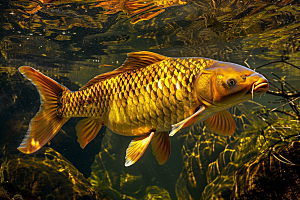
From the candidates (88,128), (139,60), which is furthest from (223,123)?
(88,128)

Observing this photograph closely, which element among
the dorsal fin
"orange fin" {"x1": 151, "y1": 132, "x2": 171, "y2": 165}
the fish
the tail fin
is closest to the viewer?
the fish

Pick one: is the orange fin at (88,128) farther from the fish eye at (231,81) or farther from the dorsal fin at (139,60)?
the fish eye at (231,81)

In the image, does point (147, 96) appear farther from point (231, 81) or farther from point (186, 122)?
point (231, 81)

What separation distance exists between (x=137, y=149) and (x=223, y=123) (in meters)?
1.15

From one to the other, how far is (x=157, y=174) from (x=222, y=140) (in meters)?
5.85

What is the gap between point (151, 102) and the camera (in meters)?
2.56

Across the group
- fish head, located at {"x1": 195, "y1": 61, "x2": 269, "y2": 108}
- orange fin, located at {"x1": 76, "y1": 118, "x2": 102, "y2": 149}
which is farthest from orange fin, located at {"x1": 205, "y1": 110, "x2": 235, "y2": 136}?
orange fin, located at {"x1": 76, "y1": 118, "x2": 102, "y2": 149}

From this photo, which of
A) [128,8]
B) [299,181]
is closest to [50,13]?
[128,8]

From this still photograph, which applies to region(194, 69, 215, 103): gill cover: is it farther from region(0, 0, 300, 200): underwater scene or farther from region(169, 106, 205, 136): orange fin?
region(169, 106, 205, 136): orange fin

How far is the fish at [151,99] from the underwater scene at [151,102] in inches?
0.5

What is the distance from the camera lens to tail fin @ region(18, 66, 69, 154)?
289cm

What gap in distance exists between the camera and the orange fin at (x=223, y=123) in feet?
8.66

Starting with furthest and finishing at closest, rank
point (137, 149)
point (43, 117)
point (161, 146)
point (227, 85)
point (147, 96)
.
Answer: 1. point (43, 117)
2. point (161, 146)
3. point (147, 96)
4. point (137, 149)
5. point (227, 85)

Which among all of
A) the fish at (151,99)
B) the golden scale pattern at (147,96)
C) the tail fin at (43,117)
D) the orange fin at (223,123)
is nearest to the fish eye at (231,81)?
the fish at (151,99)
